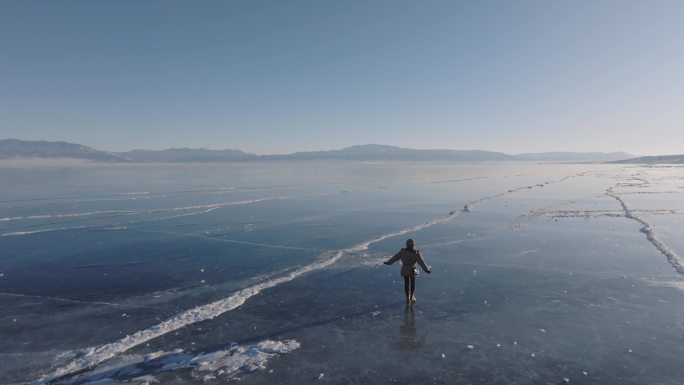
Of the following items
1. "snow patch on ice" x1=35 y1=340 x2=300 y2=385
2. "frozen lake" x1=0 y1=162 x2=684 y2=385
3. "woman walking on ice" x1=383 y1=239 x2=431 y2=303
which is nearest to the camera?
"snow patch on ice" x1=35 y1=340 x2=300 y2=385

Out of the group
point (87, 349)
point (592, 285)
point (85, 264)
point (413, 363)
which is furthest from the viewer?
point (85, 264)

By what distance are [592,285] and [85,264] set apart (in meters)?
16.3

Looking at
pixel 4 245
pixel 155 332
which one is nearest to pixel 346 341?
pixel 155 332

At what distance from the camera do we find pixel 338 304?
11.3m

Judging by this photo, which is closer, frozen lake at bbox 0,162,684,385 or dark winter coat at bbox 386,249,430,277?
frozen lake at bbox 0,162,684,385

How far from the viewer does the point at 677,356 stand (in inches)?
320

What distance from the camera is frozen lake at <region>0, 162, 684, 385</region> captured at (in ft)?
26.1

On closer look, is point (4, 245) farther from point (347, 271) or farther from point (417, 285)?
point (417, 285)

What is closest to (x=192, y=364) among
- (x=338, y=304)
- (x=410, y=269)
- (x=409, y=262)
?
(x=338, y=304)

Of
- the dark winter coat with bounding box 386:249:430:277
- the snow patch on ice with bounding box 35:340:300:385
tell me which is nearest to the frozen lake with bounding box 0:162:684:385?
the snow patch on ice with bounding box 35:340:300:385

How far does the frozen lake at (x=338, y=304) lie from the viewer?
795 centimetres

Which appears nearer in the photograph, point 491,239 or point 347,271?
point 347,271

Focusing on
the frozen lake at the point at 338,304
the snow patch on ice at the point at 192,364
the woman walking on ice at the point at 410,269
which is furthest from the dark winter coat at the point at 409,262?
the snow patch on ice at the point at 192,364

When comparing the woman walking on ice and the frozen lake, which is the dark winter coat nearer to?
the woman walking on ice
